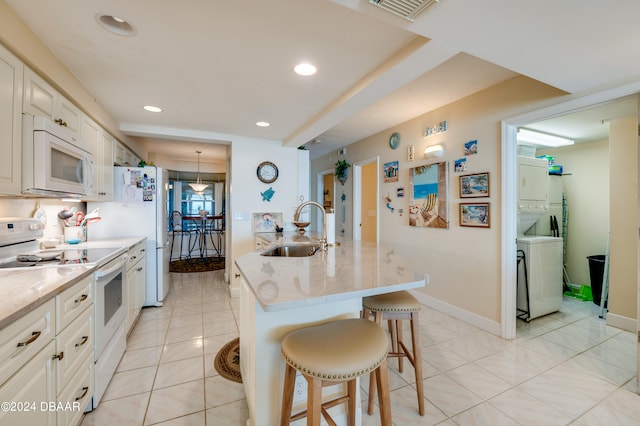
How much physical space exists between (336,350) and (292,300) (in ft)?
1.04

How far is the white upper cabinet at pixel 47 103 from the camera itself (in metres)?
1.56

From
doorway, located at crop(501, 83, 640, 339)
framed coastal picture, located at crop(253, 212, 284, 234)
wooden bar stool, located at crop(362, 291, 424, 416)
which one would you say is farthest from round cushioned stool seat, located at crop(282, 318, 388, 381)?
framed coastal picture, located at crop(253, 212, 284, 234)

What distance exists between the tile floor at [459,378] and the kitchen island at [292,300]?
477 millimetres

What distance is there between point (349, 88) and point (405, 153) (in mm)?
1654

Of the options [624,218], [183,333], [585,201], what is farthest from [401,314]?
[585,201]

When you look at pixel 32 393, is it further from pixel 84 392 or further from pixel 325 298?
pixel 325 298

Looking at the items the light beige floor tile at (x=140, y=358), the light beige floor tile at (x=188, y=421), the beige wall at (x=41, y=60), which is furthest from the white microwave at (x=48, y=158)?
the light beige floor tile at (x=188, y=421)

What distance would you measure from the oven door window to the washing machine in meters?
3.72

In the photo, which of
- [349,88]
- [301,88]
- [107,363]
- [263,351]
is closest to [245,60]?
[301,88]

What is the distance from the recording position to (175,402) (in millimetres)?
1661

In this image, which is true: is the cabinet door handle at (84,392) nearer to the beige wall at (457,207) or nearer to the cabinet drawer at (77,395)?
the cabinet drawer at (77,395)

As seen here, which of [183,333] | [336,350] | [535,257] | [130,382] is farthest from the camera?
[535,257]

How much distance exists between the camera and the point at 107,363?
70.2 inches

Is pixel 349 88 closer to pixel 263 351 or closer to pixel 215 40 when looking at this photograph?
pixel 215 40
